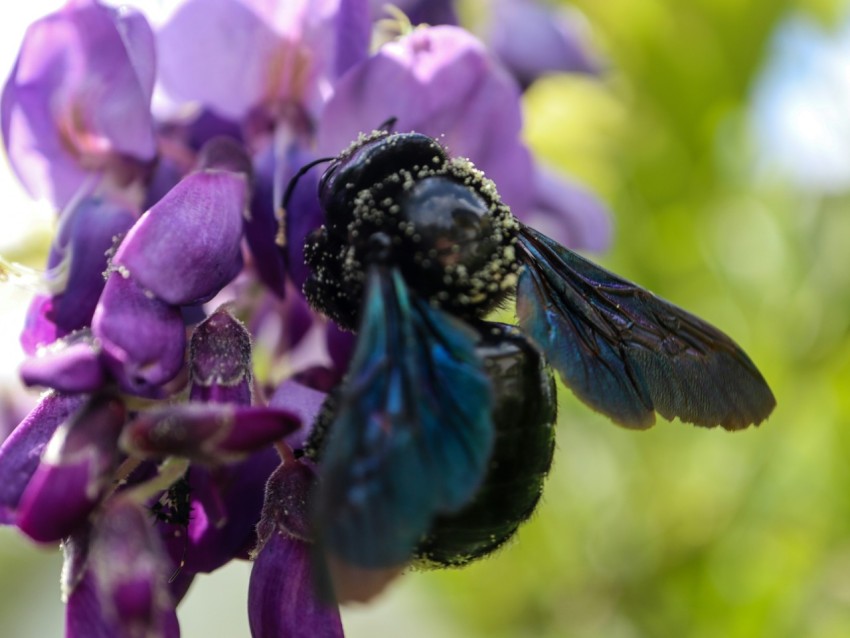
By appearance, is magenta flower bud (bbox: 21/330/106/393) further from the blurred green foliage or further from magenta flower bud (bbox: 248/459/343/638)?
the blurred green foliage

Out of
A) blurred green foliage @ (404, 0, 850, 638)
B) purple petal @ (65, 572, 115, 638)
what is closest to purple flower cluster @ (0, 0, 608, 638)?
purple petal @ (65, 572, 115, 638)

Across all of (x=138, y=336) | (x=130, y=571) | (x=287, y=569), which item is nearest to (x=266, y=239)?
(x=138, y=336)

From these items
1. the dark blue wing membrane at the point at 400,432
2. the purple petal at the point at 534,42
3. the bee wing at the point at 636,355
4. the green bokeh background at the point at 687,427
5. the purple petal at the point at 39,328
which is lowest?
the green bokeh background at the point at 687,427

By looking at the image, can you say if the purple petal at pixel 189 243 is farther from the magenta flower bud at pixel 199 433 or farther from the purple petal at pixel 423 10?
the purple petal at pixel 423 10

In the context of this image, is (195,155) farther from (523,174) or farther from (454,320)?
(454,320)

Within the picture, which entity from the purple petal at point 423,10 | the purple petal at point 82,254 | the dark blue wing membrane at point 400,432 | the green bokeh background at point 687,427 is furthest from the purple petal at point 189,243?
the green bokeh background at point 687,427

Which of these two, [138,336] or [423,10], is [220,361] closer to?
[138,336]
